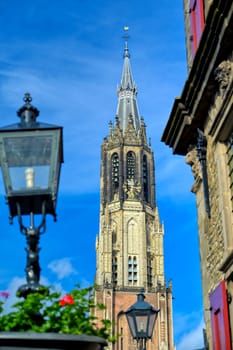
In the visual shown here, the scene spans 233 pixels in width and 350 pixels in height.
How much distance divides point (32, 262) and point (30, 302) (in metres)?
0.67

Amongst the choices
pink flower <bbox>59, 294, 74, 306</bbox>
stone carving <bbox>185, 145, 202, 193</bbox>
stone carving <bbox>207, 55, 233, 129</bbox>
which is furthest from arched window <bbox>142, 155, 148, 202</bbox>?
pink flower <bbox>59, 294, 74, 306</bbox>

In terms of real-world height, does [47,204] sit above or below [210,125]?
below

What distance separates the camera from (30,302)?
4.60m

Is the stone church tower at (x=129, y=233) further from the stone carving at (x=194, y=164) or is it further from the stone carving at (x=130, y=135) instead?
the stone carving at (x=194, y=164)

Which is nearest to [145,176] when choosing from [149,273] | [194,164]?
[149,273]

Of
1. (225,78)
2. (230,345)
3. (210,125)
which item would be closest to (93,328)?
(230,345)

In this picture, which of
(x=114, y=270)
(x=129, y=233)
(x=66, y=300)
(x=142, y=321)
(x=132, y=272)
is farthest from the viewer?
(x=129, y=233)

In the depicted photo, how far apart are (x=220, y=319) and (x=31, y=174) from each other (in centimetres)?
539

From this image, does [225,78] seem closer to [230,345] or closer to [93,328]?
[230,345]

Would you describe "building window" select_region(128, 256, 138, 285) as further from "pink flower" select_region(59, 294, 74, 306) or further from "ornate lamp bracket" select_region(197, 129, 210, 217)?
"pink flower" select_region(59, 294, 74, 306)

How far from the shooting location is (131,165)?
3361 inches

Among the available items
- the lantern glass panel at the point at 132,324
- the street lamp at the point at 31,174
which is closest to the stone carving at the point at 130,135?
the lantern glass panel at the point at 132,324

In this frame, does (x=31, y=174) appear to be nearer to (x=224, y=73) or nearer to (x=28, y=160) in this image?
(x=28, y=160)

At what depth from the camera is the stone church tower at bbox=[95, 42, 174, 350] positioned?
246ft
